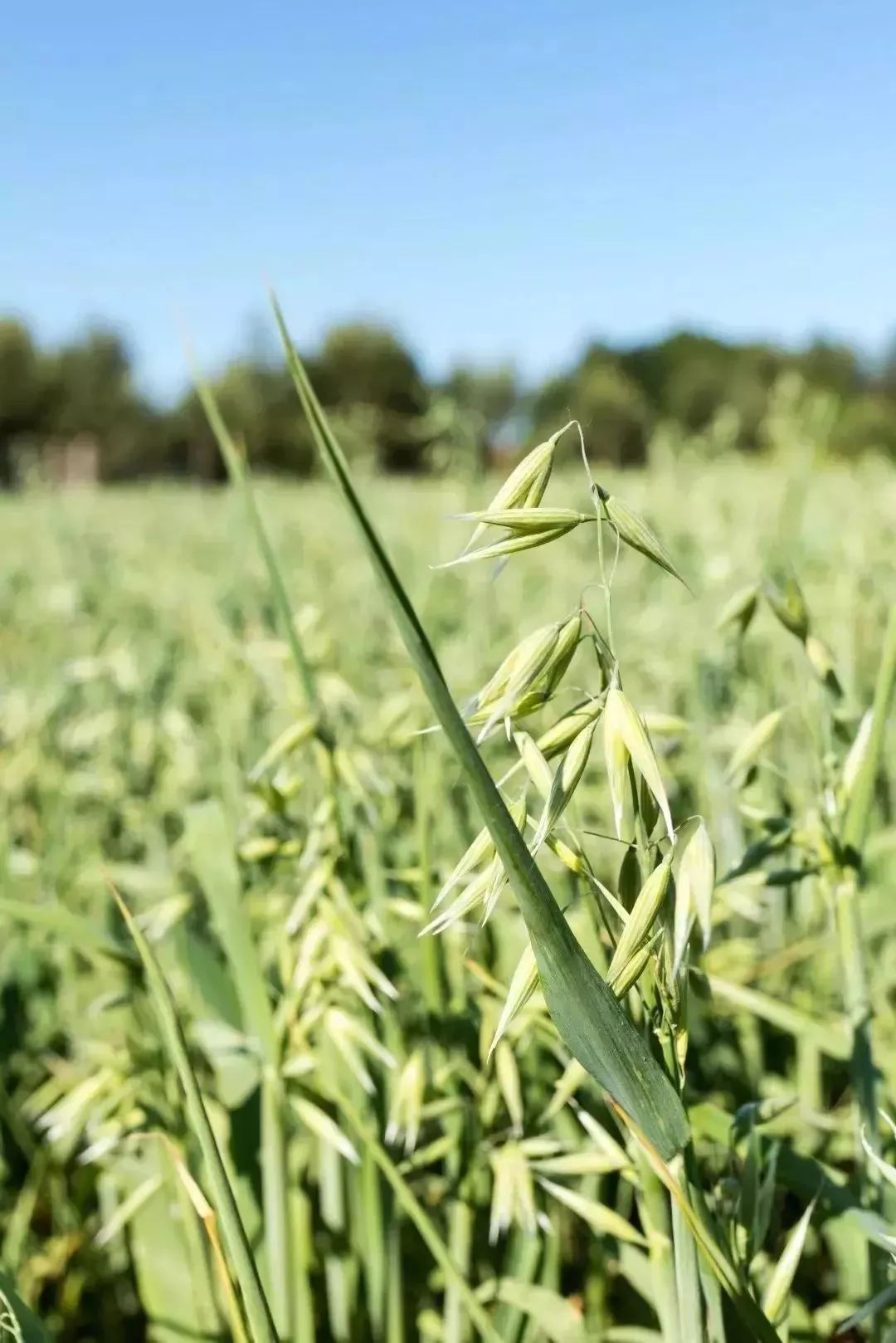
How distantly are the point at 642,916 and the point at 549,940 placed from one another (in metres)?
0.04

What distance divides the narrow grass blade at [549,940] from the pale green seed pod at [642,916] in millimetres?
16

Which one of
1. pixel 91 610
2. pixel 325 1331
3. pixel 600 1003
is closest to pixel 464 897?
pixel 600 1003

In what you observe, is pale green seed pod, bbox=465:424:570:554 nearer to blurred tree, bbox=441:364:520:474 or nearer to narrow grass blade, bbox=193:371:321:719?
narrow grass blade, bbox=193:371:321:719

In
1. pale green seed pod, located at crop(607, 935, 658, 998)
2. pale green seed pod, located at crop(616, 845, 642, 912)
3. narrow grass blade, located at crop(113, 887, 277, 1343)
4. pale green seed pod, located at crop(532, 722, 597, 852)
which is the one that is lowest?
narrow grass blade, located at crop(113, 887, 277, 1343)

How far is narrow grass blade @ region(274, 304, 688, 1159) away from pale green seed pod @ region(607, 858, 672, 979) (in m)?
0.02

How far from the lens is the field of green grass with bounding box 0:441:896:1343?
489 millimetres

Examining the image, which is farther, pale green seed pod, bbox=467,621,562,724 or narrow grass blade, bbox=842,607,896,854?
narrow grass blade, bbox=842,607,896,854

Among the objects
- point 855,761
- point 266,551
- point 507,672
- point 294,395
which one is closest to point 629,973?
point 507,672

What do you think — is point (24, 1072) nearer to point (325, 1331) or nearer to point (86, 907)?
point (86, 907)

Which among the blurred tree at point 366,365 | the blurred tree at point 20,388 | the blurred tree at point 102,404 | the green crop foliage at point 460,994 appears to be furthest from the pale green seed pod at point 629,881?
the blurred tree at point 366,365

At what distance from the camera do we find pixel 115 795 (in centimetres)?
142

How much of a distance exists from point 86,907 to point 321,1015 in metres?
0.85

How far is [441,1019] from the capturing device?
0.82 m

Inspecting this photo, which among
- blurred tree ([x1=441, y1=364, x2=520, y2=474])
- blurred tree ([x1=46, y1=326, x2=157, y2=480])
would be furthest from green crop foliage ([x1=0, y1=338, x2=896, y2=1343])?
blurred tree ([x1=46, y1=326, x2=157, y2=480])
